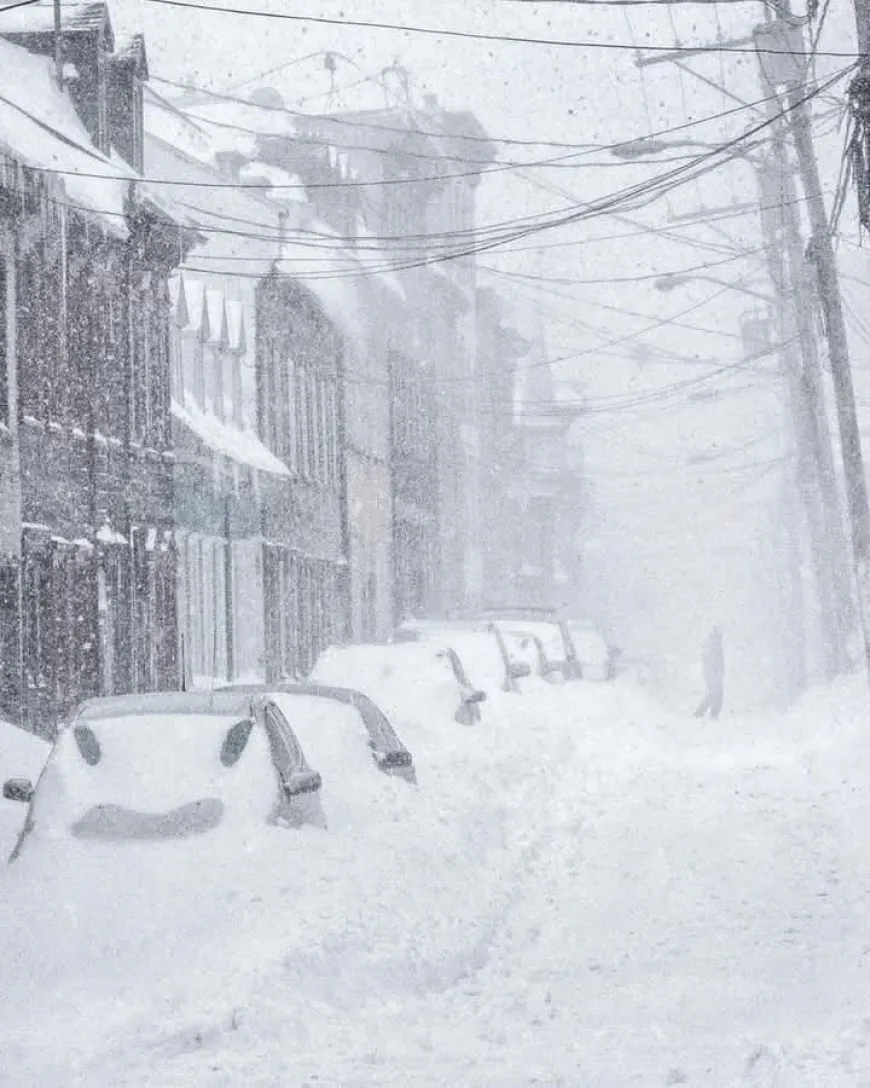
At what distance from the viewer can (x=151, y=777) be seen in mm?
9359

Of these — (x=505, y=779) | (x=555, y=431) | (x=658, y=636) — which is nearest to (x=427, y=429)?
(x=555, y=431)

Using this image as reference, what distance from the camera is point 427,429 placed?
45.9 m

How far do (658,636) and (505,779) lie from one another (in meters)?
86.5

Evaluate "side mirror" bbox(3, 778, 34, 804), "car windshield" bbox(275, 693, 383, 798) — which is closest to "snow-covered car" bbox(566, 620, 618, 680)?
"car windshield" bbox(275, 693, 383, 798)

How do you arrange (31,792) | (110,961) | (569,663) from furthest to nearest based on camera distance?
(569,663)
(31,792)
(110,961)

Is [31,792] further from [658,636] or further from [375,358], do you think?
[658,636]

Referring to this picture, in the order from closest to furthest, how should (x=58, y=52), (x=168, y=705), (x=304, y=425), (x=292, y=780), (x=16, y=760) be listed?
(x=292, y=780) → (x=168, y=705) → (x=16, y=760) → (x=58, y=52) → (x=304, y=425)

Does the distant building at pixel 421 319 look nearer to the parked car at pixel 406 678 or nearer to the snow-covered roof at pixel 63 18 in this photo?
the snow-covered roof at pixel 63 18

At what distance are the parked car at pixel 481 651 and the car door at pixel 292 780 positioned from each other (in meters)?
11.3

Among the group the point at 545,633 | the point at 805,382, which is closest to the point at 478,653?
the point at 545,633

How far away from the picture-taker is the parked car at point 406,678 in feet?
60.8

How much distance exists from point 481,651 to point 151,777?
13996 millimetres

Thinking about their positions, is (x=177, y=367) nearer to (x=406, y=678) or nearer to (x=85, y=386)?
(x=85, y=386)

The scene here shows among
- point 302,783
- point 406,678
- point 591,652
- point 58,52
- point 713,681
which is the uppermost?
point 58,52
